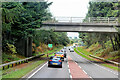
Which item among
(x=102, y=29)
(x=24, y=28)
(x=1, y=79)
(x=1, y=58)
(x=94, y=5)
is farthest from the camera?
(x=94, y=5)

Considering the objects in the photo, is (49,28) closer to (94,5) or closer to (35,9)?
(35,9)

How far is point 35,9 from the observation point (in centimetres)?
3247

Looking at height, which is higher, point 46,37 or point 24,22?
point 24,22

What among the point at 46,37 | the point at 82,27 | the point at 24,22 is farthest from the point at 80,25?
the point at 46,37

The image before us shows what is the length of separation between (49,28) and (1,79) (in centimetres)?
2140

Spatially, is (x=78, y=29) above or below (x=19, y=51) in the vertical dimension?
above

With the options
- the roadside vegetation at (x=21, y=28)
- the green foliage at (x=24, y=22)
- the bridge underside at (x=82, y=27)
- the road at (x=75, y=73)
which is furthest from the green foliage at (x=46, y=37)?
the road at (x=75, y=73)

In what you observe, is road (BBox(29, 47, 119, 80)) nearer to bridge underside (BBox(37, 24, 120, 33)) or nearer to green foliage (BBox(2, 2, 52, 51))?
green foliage (BBox(2, 2, 52, 51))

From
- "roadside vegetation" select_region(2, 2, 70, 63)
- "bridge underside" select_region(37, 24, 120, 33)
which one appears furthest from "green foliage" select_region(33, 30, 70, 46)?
"bridge underside" select_region(37, 24, 120, 33)

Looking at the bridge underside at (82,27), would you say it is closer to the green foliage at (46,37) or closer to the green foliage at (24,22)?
the green foliage at (46,37)

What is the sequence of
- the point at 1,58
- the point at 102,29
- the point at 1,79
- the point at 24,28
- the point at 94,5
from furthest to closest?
the point at 94,5 < the point at 102,29 < the point at 24,28 < the point at 1,58 < the point at 1,79

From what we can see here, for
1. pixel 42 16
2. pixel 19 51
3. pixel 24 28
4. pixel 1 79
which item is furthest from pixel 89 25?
pixel 1 79

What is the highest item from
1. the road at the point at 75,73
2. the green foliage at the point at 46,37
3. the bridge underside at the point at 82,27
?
the bridge underside at the point at 82,27

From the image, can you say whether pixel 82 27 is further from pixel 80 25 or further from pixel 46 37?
pixel 46 37
